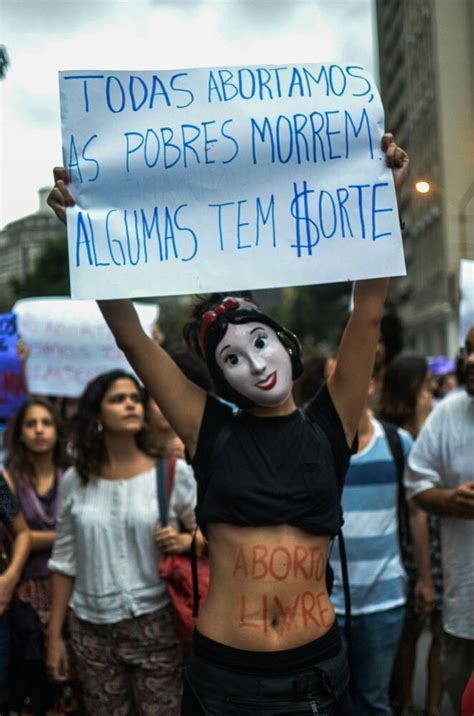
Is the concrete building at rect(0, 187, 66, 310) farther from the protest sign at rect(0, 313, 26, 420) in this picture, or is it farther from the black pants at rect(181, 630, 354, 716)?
the black pants at rect(181, 630, 354, 716)

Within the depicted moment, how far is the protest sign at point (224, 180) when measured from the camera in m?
2.84

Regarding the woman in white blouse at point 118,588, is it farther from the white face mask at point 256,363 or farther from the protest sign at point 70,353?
the protest sign at point 70,353

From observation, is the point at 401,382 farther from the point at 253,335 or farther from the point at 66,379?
the point at 253,335

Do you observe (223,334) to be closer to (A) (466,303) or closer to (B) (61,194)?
(B) (61,194)

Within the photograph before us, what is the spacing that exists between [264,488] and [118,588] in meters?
1.41

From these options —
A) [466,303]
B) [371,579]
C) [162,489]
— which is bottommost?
[371,579]

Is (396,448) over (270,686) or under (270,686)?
over

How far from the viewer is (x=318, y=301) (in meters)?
59.9

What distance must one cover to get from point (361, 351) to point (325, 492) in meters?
0.45

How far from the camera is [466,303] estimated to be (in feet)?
13.4

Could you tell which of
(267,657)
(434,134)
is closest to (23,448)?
(267,657)

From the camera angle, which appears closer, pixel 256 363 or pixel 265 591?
pixel 265 591

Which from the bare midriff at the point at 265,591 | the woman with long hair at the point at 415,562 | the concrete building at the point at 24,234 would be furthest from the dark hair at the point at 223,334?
the woman with long hair at the point at 415,562

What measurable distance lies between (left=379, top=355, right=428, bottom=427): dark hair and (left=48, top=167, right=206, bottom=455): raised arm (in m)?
2.82
